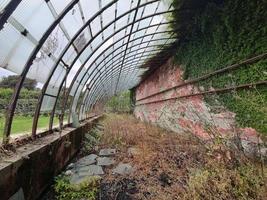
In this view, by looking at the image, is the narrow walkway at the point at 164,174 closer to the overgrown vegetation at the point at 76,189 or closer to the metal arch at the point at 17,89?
the overgrown vegetation at the point at 76,189

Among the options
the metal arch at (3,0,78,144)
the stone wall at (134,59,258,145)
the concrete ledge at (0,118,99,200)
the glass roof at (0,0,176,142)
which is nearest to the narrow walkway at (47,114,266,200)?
the concrete ledge at (0,118,99,200)

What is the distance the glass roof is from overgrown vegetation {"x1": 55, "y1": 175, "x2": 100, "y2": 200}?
4.33 feet

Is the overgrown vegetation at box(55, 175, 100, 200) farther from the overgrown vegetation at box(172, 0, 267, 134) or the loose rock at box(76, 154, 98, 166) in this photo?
the overgrown vegetation at box(172, 0, 267, 134)

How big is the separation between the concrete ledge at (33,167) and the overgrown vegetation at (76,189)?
25cm

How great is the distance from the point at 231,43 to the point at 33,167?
5.00m

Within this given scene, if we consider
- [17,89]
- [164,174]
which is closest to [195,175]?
[164,174]

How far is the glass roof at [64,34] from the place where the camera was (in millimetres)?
4242

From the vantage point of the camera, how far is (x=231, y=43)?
678 cm

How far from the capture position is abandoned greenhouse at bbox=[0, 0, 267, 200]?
398cm

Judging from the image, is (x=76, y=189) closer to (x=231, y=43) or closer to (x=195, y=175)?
(x=195, y=175)

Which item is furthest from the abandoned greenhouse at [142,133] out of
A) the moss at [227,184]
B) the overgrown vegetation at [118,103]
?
the overgrown vegetation at [118,103]

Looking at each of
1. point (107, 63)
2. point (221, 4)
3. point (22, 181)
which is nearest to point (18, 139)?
point (22, 181)

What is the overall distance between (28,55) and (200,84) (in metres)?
5.59

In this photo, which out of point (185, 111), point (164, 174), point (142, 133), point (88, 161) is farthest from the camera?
point (142, 133)
